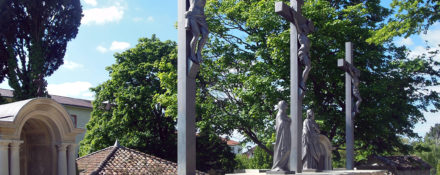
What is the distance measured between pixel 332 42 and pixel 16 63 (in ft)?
45.0

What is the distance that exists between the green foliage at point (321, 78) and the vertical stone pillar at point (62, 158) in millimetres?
10552

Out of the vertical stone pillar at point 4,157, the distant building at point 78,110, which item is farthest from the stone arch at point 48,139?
the distant building at point 78,110

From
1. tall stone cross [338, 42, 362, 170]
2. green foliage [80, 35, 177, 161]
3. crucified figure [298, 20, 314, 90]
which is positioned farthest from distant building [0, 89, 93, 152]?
crucified figure [298, 20, 314, 90]

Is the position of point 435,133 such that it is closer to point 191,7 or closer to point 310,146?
point 310,146

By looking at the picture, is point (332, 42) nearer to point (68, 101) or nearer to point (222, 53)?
point (222, 53)

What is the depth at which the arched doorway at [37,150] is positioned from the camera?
10.6 metres

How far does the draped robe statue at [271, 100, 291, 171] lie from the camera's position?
9.54 metres

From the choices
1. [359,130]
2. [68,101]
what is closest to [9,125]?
[359,130]

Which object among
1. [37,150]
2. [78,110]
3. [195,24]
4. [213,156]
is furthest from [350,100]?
[78,110]

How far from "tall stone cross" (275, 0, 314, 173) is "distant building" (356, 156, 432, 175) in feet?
41.5

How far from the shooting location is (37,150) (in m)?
10.7

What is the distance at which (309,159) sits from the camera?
41.7ft

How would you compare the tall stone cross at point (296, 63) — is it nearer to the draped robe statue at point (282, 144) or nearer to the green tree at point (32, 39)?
the draped robe statue at point (282, 144)

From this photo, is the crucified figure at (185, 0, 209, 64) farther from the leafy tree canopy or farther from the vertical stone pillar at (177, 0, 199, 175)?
the leafy tree canopy
